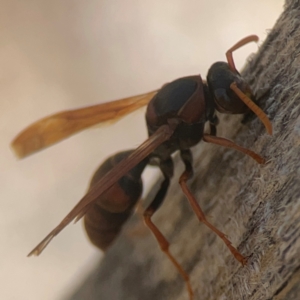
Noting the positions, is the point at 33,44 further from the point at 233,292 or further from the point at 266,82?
the point at 233,292

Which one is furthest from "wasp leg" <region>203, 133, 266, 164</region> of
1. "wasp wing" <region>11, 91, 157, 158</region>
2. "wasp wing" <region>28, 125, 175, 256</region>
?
"wasp wing" <region>11, 91, 157, 158</region>

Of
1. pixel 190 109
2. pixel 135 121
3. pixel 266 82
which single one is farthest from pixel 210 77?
pixel 135 121

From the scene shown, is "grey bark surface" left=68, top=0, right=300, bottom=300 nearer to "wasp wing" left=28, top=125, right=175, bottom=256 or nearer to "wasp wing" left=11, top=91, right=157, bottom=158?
"wasp wing" left=28, top=125, right=175, bottom=256

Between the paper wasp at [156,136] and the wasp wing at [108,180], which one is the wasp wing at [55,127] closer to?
the paper wasp at [156,136]

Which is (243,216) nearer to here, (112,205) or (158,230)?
(158,230)

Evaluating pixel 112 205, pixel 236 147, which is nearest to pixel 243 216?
pixel 236 147

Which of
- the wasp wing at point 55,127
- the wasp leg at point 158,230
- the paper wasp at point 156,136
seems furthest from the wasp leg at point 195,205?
the wasp wing at point 55,127
